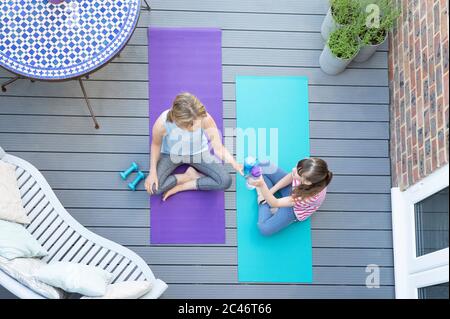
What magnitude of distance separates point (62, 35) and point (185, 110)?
838mm

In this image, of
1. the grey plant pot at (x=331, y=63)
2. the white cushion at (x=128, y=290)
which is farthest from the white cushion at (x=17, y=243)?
the grey plant pot at (x=331, y=63)

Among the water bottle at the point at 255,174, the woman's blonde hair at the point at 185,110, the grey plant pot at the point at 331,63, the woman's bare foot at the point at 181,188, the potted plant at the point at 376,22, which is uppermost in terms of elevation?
the potted plant at the point at 376,22

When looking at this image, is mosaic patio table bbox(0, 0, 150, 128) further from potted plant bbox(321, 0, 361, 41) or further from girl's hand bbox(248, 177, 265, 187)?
potted plant bbox(321, 0, 361, 41)

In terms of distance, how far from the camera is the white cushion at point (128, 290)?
11.0 ft

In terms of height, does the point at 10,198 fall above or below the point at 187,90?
below

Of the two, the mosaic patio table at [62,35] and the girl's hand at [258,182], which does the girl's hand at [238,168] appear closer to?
the girl's hand at [258,182]

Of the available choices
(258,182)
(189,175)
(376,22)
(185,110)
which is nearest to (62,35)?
(185,110)

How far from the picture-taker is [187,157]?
13.2ft

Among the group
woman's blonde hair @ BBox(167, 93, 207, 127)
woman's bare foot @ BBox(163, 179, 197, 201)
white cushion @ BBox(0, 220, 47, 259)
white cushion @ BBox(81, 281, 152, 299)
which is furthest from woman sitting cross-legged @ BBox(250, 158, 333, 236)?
white cushion @ BBox(0, 220, 47, 259)

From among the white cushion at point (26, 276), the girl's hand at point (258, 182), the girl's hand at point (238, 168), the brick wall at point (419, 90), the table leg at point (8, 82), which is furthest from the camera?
the table leg at point (8, 82)

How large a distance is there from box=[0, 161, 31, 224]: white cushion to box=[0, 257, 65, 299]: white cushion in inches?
11.0

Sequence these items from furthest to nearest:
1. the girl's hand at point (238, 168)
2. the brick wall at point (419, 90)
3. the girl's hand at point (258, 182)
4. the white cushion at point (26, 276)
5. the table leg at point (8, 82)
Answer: the table leg at point (8, 82)
the girl's hand at point (238, 168)
the girl's hand at point (258, 182)
the brick wall at point (419, 90)
the white cushion at point (26, 276)

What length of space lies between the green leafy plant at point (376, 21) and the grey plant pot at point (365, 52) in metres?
0.03

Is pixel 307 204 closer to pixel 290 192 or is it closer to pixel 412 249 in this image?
pixel 290 192
